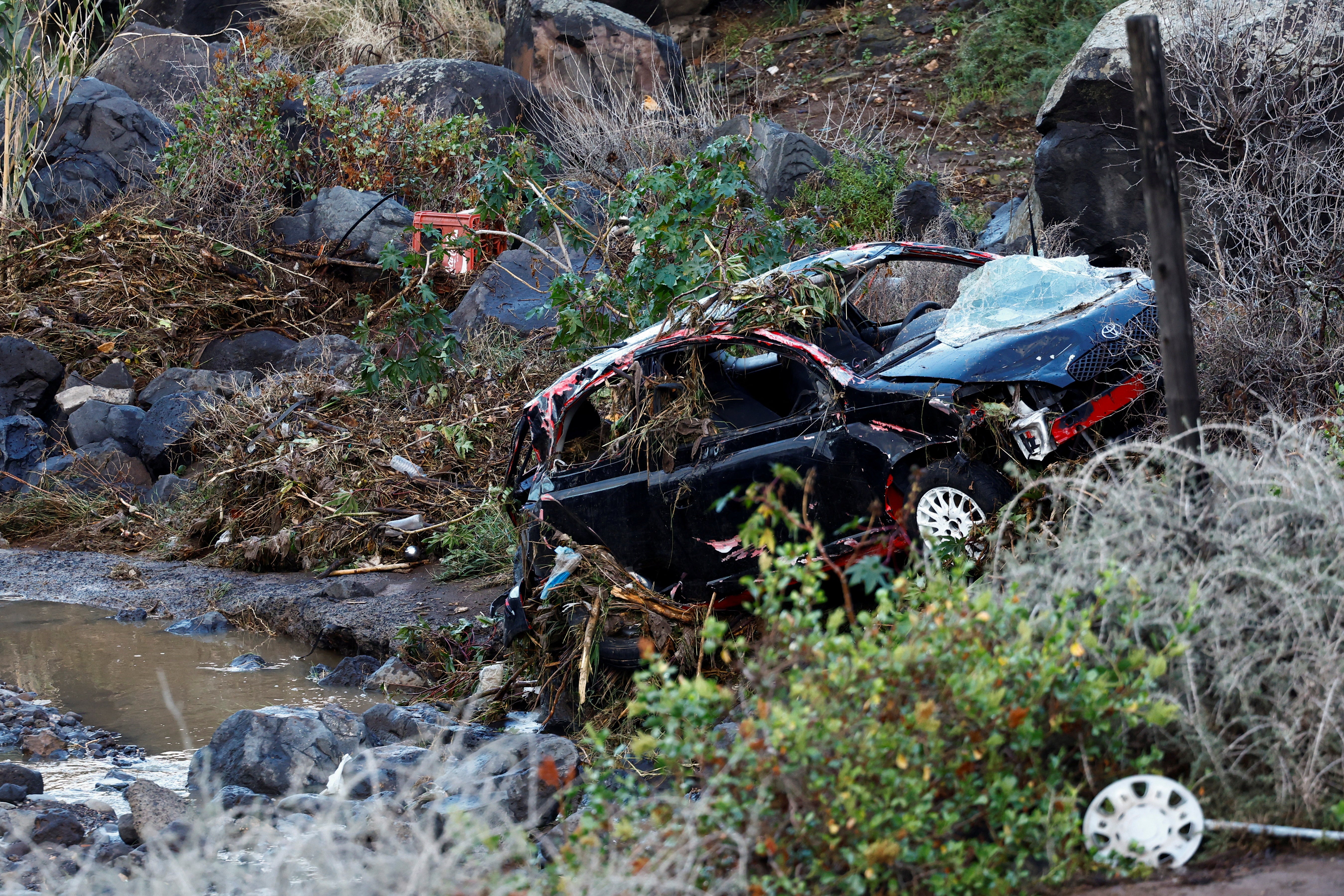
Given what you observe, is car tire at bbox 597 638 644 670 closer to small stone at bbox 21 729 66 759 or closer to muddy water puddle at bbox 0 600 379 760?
muddy water puddle at bbox 0 600 379 760

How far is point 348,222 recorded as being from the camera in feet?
50.1

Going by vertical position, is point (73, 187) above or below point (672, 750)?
above

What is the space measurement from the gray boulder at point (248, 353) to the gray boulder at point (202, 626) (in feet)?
18.1

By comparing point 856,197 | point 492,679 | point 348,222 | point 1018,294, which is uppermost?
point 348,222

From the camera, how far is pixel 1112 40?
1023cm

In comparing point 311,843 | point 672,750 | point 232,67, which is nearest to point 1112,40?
point 672,750

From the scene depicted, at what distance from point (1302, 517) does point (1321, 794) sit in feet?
2.66

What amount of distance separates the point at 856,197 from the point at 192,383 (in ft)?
24.2

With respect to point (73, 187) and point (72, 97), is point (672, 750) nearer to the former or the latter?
point (73, 187)

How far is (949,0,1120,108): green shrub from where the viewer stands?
16.5m

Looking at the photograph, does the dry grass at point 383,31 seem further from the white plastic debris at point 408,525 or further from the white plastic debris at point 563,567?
the white plastic debris at point 563,567

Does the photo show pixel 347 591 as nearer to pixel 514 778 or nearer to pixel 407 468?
pixel 407 468

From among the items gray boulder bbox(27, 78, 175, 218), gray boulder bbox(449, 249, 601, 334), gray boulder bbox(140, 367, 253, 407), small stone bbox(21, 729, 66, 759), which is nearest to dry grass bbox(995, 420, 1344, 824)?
small stone bbox(21, 729, 66, 759)

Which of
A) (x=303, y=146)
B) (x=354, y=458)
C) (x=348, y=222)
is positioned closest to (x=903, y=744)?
(x=354, y=458)
